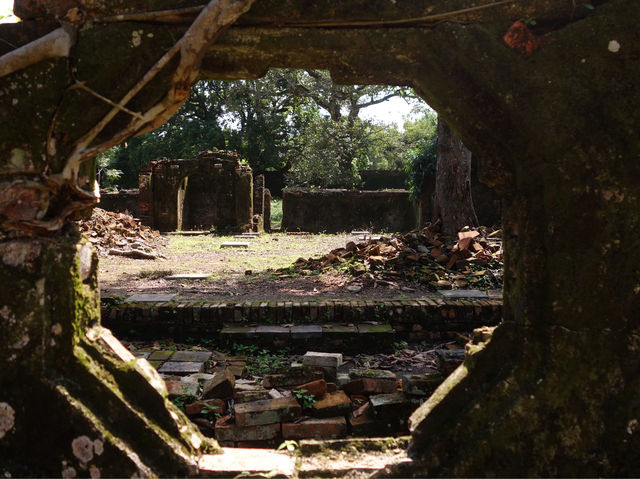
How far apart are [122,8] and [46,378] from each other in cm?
168

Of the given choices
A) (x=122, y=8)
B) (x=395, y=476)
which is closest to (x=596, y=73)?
(x=395, y=476)

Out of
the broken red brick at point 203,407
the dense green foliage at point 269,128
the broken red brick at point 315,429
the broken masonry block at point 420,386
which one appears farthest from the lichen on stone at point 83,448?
the dense green foliage at point 269,128

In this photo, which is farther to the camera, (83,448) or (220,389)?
(220,389)

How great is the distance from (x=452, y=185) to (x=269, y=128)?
1946 cm

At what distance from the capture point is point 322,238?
13.6 metres

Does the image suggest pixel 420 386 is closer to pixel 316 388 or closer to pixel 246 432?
pixel 316 388

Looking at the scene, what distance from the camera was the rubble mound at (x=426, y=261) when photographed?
643 cm

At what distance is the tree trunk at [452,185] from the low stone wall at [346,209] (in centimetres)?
621

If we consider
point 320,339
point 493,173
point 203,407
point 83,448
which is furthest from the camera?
point 320,339

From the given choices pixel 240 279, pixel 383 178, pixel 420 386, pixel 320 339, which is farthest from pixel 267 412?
pixel 383 178

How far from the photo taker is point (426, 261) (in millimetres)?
7125

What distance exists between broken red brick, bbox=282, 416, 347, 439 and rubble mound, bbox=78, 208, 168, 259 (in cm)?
778

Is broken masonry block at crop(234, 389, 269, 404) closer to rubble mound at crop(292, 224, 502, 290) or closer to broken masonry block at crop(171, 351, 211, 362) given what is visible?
broken masonry block at crop(171, 351, 211, 362)

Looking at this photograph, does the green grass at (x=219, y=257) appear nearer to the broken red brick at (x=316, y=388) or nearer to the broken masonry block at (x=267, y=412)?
the broken red brick at (x=316, y=388)
